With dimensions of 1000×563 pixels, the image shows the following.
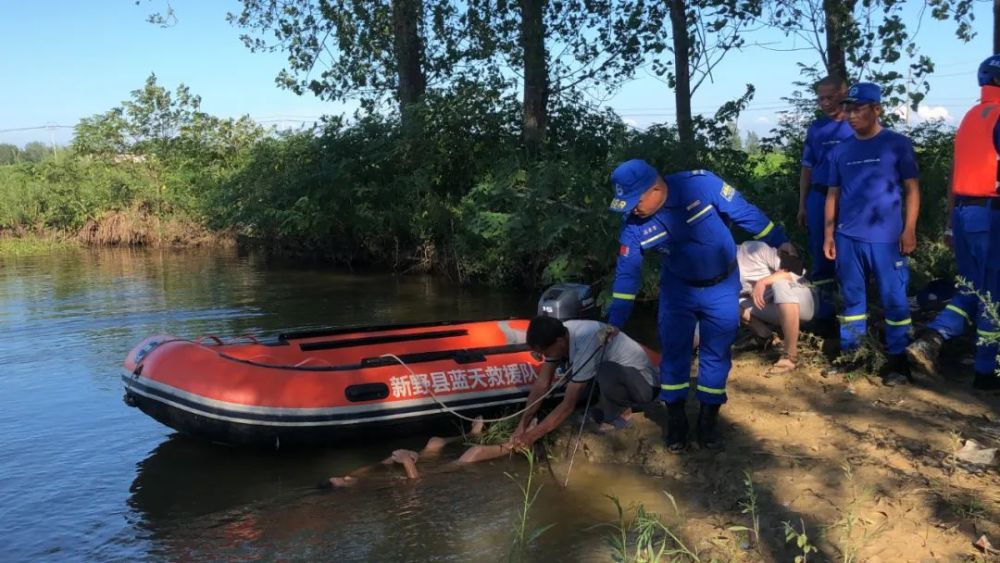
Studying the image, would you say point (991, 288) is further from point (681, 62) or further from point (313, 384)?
point (681, 62)

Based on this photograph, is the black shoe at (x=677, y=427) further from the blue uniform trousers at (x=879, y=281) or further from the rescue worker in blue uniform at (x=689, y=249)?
the blue uniform trousers at (x=879, y=281)

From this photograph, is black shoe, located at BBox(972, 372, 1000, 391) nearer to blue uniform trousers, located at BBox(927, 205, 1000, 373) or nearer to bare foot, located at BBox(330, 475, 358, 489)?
blue uniform trousers, located at BBox(927, 205, 1000, 373)

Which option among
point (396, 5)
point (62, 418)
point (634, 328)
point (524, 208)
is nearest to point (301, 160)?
point (396, 5)

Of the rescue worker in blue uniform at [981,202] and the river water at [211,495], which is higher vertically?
the rescue worker in blue uniform at [981,202]

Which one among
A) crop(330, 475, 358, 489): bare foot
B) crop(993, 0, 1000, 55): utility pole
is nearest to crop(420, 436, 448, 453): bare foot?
crop(330, 475, 358, 489): bare foot

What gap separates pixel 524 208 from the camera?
955 centimetres

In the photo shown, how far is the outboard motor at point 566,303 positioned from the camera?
6.30m

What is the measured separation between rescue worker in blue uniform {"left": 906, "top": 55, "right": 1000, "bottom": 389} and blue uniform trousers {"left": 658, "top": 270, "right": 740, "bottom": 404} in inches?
49.2

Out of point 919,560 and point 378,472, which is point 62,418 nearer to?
point 378,472

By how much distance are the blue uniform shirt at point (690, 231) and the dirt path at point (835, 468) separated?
0.89 m

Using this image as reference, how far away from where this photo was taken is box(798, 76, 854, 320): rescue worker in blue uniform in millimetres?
5125

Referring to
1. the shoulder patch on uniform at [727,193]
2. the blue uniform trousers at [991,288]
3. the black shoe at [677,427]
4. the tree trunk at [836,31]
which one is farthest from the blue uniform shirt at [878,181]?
the tree trunk at [836,31]

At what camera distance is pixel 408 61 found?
14945 millimetres

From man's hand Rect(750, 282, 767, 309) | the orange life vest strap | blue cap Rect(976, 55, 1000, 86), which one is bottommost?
man's hand Rect(750, 282, 767, 309)
